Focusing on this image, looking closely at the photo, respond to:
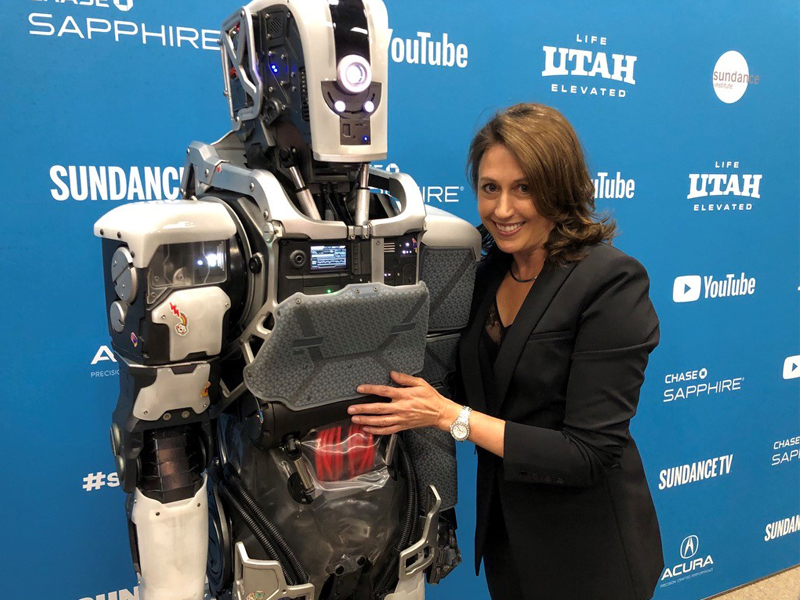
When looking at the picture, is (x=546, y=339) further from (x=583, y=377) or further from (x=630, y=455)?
(x=630, y=455)

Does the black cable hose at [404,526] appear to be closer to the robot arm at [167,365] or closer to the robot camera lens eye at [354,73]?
the robot arm at [167,365]

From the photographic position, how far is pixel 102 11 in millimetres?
1400

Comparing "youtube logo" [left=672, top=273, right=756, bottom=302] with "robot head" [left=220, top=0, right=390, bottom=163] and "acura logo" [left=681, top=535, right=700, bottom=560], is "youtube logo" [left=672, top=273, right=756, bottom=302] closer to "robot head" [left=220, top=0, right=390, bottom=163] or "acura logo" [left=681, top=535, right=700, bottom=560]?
"acura logo" [left=681, top=535, right=700, bottom=560]

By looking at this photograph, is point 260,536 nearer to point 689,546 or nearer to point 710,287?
point 710,287

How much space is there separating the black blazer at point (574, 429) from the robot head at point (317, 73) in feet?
1.54

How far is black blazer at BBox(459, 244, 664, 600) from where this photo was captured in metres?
1.19

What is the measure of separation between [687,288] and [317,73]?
6.39ft

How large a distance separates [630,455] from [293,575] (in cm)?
75

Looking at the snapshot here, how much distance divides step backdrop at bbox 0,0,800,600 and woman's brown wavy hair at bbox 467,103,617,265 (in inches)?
22.5

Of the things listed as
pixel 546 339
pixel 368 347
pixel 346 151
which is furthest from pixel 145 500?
pixel 546 339

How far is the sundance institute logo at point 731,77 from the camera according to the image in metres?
2.34

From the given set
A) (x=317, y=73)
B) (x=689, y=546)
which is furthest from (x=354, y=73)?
(x=689, y=546)

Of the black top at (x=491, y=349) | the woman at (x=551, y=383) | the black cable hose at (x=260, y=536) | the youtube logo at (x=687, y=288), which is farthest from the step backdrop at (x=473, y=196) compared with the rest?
the black cable hose at (x=260, y=536)

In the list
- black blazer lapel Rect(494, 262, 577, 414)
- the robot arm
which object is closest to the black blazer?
black blazer lapel Rect(494, 262, 577, 414)
